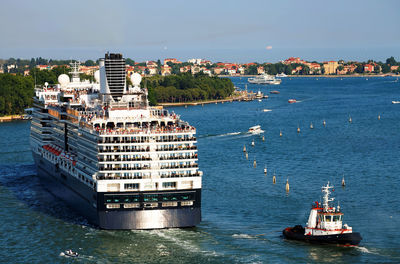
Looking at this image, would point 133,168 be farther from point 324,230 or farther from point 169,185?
point 324,230

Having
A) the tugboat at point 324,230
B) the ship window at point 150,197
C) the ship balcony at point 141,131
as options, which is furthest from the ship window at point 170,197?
the tugboat at point 324,230

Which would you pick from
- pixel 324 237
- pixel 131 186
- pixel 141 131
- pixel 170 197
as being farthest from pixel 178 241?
pixel 324 237

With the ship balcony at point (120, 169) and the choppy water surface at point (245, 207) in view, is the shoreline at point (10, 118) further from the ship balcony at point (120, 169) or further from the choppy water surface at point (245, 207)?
the ship balcony at point (120, 169)

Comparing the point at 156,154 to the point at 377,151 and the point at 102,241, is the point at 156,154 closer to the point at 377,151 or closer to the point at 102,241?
the point at 102,241

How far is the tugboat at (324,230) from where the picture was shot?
52906 mm

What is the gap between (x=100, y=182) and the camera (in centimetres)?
5434

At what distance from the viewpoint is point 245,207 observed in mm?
64000

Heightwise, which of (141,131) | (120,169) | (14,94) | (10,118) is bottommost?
(10,118)

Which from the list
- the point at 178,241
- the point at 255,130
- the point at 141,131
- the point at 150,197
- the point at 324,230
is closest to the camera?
the point at 178,241

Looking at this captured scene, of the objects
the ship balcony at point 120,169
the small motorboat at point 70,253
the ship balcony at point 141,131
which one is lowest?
the small motorboat at point 70,253

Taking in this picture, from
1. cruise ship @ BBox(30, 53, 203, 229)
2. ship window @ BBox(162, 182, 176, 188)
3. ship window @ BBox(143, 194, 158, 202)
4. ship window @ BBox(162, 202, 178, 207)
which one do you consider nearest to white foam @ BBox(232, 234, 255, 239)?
cruise ship @ BBox(30, 53, 203, 229)

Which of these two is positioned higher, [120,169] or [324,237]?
[120,169]

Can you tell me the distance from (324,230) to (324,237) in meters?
0.57

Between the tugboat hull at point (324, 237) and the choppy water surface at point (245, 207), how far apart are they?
0.61m
